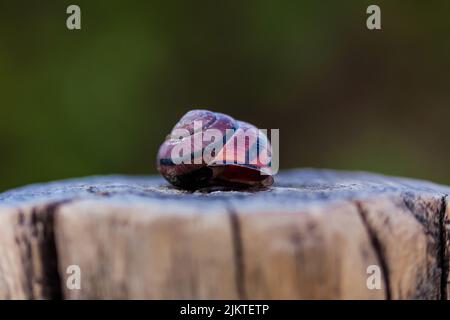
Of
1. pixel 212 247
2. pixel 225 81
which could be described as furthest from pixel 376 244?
pixel 225 81

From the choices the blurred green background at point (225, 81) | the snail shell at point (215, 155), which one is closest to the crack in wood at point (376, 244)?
the snail shell at point (215, 155)

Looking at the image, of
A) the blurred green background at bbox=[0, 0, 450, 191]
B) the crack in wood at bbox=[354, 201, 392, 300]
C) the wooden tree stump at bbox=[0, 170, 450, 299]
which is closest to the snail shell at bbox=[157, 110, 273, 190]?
the wooden tree stump at bbox=[0, 170, 450, 299]

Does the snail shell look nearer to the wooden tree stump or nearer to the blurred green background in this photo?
the wooden tree stump

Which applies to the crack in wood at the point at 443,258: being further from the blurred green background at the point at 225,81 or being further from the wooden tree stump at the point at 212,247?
the blurred green background at the point at 225,81

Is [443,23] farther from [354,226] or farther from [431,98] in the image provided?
[354,226]

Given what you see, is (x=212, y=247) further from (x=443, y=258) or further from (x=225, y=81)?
(x=225, y=81)

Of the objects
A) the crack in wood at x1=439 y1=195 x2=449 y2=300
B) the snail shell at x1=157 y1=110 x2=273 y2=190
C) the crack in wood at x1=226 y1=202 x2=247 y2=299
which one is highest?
the snail shell at x1=157 y1=110 x2=273 y2=190
